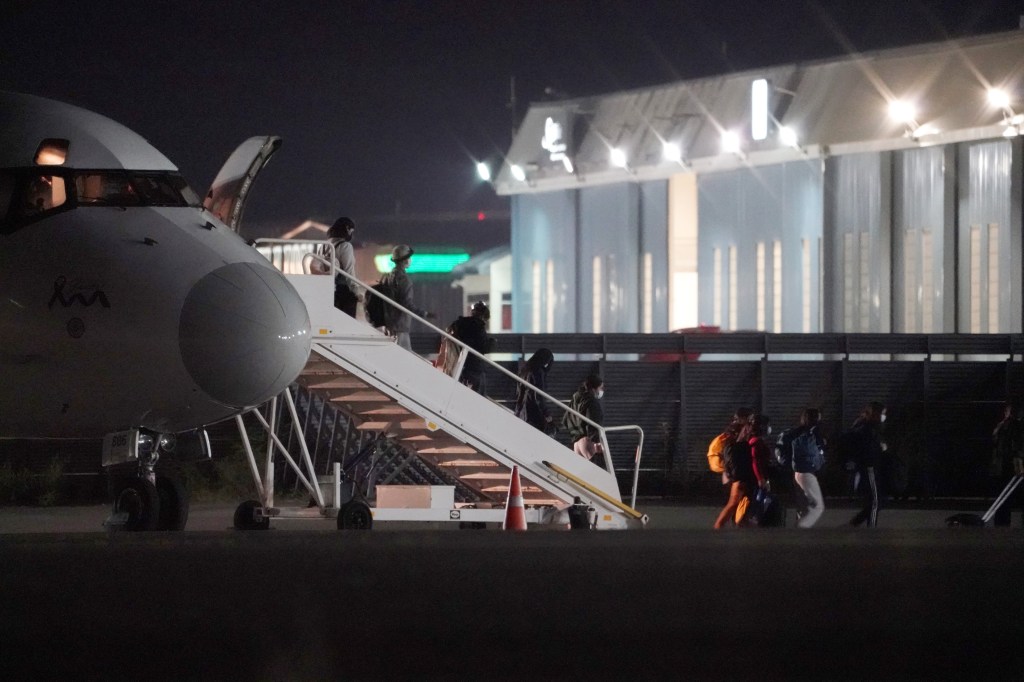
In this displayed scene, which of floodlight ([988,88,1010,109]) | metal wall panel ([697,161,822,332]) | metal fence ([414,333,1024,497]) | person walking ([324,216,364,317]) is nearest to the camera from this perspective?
→ person walking ([324,216,364,317])

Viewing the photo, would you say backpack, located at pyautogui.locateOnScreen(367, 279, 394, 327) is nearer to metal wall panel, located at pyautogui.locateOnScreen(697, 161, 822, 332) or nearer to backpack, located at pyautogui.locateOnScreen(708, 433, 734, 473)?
backpack, located at pyautogui.locateOnScreen(708, 433, 734, 473)

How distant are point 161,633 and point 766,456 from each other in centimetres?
1026

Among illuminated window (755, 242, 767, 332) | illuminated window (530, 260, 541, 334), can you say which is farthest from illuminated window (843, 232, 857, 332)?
illuminated window (530, 260, 541, 334)

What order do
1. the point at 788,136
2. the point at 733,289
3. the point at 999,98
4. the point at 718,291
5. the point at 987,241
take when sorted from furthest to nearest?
the point at 718,291, the point at 733,289, the point at 788,136, the point at 987,241, the point at 999,98

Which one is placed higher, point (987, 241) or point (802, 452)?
point (987, 241)

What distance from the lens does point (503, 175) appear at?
44.8 m

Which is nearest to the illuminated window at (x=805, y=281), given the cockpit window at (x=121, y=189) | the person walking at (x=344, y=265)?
the person walking at (x=344, y=265)

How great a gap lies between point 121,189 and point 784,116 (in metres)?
25.2

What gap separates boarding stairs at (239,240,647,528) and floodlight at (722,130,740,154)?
21401mm

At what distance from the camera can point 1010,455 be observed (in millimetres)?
16531

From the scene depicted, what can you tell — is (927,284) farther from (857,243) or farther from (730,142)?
(730,142)

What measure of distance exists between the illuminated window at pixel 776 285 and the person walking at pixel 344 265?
2142 cm

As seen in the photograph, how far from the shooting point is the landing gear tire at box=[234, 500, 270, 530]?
14617 mm

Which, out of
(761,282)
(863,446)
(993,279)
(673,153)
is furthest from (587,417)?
(673,153)
